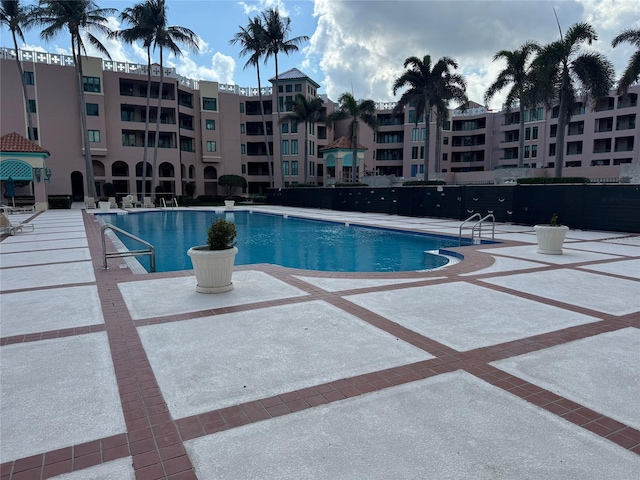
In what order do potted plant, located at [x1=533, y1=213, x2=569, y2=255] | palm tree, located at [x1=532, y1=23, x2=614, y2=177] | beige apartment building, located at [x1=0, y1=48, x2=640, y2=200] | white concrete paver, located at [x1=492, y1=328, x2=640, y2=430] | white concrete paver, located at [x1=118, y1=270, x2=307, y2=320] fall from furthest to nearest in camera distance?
1. beige apartment building, located at [x1=0, y1=48, x2=640, y2=200]
2. palm tree, located at [x1=532, y1=23, x2=614, y2=177]
3. potted plant, located at [x1=533, y1=213, x2=569, y2=255]
4. white concrete paver, located at [x1=118, y1=270, x2=307, y2=320]
5. white concrete paver, located at [x1=492, y1=328, x2=640, y2=430]

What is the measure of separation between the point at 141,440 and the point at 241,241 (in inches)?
619

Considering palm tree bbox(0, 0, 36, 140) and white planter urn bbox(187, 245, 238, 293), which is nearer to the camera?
white planter urn bbox(187, 245, 238, 293)

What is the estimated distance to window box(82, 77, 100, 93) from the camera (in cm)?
4391

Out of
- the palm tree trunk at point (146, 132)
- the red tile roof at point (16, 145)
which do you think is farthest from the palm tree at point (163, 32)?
the red tile roof at point (16, 145)

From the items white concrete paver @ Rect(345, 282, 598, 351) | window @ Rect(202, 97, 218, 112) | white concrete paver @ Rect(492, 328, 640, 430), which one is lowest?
white concrete paver @ Rect(492, 328, 640, 430)

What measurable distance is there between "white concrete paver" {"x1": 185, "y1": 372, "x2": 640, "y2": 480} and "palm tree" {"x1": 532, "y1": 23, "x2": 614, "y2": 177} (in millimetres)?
29270

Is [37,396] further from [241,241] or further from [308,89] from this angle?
[308,89]

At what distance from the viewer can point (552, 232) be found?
37.7ft

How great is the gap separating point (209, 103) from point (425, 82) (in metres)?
27.6

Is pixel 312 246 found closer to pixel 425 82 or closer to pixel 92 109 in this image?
pixel 425 82

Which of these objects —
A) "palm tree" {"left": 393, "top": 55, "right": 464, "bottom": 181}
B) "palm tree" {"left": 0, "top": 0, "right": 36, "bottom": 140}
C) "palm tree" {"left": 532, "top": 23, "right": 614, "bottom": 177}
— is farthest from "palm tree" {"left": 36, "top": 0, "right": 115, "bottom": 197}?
"palm tree" {"left": 532, "top": 23, "right": 614, "bottom": 177}

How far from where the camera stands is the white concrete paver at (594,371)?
3771 mm

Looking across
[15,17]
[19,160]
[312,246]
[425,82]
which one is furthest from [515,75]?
[15,17]

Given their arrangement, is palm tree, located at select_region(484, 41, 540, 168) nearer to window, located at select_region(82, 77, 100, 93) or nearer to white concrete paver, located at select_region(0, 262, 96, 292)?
white concrete paver, located at select_region(0, 262, 96, 292)
